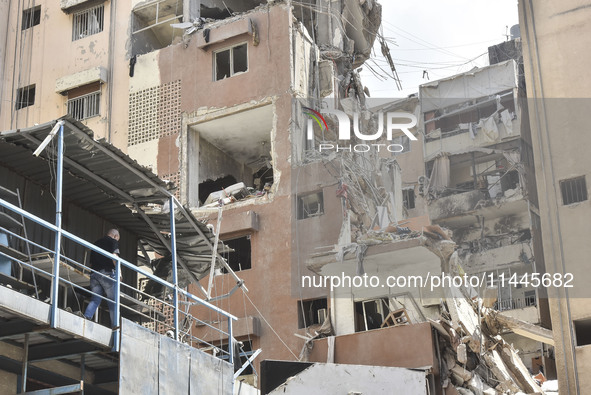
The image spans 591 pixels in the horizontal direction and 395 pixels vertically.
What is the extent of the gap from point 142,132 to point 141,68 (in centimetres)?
258

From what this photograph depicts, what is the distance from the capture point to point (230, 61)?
32.6 metres

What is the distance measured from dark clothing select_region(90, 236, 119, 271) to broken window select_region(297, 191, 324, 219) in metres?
16.1

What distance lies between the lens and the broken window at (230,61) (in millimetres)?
32625

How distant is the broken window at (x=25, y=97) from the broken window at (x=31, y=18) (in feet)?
8.93

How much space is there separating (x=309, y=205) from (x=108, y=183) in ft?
52.3

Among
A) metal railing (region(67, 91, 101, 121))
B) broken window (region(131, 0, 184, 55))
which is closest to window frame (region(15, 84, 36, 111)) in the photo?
metal railing (region(67, 91, 101, 121))

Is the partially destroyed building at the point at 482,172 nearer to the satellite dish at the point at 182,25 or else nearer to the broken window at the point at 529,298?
the broken window at the point at 529,298

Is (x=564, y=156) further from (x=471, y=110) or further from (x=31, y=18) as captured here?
(x=471, y=110)

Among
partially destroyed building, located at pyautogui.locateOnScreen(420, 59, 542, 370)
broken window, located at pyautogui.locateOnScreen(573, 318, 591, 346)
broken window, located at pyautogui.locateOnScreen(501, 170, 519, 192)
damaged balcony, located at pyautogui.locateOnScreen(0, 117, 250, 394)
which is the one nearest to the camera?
damaged balcony, located at pyautogui.locateOnScreen(0, 117, 250, 394)

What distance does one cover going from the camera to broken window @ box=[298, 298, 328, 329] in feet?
93.1

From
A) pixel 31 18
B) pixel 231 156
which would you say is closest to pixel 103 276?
pixel 231 156

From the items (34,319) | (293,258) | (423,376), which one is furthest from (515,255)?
(34,319)

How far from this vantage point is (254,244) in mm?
29953

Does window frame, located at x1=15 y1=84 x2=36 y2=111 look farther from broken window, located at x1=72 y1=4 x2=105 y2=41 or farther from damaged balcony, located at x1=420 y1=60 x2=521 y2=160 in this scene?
damaged balcony, located at x1=420 y1=60 x2=521 y2=160
